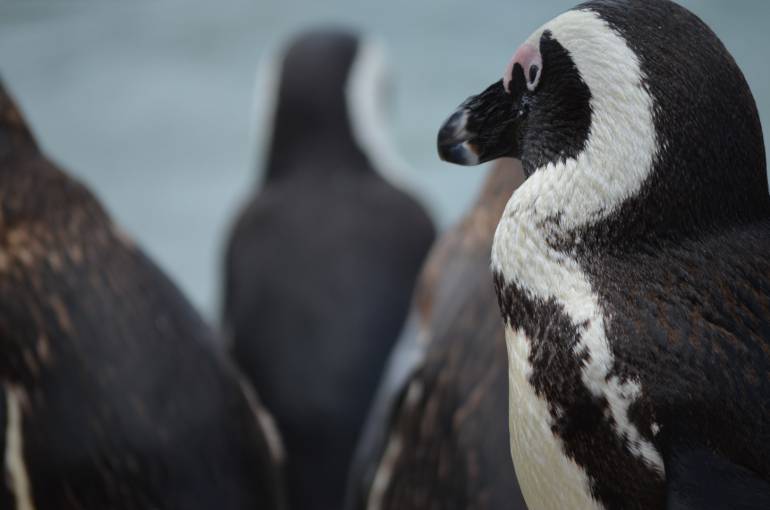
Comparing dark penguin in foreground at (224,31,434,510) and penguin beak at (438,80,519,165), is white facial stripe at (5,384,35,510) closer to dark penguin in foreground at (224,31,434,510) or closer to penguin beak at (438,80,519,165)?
penguin beak at (438,80,519,165)

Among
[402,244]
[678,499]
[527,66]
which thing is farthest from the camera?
Answer: [402,244]

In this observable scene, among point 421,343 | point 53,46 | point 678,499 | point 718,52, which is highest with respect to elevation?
point 718,52

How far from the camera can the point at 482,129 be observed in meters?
0.76

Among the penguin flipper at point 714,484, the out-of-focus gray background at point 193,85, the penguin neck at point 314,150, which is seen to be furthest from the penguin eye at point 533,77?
the out-of-focus gray background at point 193,85

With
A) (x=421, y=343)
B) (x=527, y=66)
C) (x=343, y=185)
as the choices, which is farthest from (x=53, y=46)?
(x=527, y=66)

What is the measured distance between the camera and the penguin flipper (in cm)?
59

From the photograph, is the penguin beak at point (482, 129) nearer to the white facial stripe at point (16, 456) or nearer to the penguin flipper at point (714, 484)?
the penguin flipper at point (714, 484)

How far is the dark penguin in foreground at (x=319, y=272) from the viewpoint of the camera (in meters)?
1.88

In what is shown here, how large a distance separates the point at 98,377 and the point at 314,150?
1251mm

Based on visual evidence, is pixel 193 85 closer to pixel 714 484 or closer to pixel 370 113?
pixel 370 113

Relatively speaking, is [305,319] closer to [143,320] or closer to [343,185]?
[343,185]

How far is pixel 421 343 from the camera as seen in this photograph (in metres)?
1.37

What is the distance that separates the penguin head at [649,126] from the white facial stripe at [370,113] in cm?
167

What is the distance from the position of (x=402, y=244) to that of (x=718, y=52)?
57.7 inches
